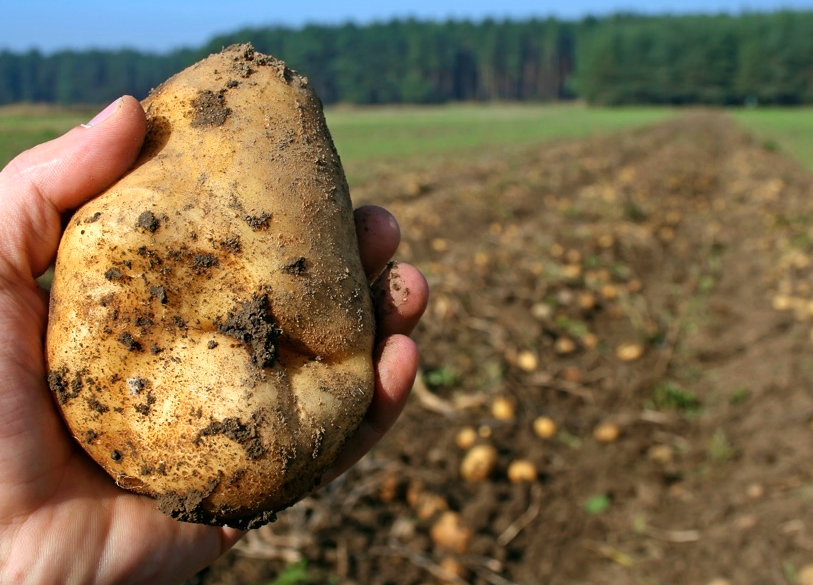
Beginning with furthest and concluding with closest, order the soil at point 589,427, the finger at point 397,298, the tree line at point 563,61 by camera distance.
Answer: the tree line at point 563,61
the soil at point 589,427
the finger at point 397,298

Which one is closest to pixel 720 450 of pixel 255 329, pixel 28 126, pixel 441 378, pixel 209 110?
pixel 441 378

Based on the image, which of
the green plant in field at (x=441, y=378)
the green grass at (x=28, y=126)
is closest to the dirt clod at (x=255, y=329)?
the green grass at (x=28, y=126)

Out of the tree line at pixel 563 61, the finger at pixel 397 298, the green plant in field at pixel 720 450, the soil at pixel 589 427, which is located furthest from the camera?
the tree line at pixel 563 61

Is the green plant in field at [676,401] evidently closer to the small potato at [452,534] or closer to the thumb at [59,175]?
the small potato at [452,534]

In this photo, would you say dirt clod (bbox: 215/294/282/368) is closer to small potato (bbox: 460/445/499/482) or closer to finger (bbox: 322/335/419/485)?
finger (bbox: 322/335/419/485)

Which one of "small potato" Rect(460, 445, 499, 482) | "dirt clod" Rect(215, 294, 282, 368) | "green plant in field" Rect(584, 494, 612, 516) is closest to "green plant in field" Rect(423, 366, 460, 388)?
"small potato" Rect(460, 445, 499, 482)

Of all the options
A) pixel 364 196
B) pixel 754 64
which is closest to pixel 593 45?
pixel 754 64
